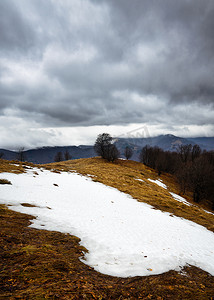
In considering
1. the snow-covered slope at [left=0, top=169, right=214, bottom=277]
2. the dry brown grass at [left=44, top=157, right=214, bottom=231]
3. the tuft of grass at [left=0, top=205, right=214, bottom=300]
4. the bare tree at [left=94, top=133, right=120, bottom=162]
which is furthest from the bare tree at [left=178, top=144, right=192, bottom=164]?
the tuft of grass at [left=0, top=205, right=214, bottom=300]

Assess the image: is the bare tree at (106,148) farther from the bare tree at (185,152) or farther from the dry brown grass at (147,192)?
the bare tree at (185,152)

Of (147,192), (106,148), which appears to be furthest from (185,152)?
(147,192)

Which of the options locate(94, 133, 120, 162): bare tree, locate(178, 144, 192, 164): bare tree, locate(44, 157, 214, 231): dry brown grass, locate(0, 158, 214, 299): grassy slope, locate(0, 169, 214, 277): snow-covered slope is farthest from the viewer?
locate(178, 144, 192, 164): bare tree

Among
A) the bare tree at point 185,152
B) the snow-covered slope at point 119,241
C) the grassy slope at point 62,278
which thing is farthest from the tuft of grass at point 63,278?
the bare tree at point 185,152

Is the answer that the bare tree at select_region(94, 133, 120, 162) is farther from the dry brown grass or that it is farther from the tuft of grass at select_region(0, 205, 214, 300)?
the tuft of grass at select_region(0, 205, 214, 300)

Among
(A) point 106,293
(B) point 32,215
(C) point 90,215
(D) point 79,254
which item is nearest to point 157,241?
(C) point 90,215

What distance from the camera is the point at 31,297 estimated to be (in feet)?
8.21

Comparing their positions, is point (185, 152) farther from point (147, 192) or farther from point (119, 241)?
point (119, 241)

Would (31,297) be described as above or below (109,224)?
above

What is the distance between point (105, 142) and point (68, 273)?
5750 cm

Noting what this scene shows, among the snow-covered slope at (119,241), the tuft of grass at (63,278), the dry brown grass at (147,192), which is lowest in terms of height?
the dry brown grass at (147,192)

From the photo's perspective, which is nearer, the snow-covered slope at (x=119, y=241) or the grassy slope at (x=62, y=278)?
the grassy slope at (x=62, y=278)

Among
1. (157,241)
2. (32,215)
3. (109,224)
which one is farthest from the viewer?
(109,224)

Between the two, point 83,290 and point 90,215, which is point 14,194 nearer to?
point 90,215
